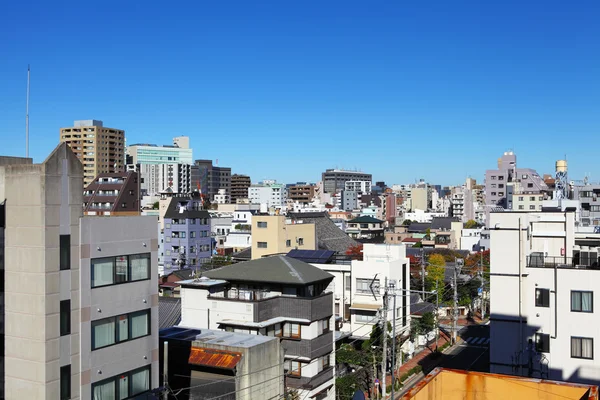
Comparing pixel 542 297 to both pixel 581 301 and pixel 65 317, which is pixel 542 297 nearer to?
pixel 581 301

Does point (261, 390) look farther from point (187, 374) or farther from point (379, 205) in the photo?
point (379, 205)

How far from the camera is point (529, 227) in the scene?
Result: 28.4 meters

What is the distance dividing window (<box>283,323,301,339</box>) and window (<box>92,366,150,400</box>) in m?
10.4

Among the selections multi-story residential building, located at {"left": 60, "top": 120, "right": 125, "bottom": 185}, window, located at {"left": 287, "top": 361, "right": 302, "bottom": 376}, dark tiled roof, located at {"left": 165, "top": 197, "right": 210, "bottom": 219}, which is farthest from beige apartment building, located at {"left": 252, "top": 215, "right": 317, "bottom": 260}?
multi-story residential building, located at {"left": 60, "top": 120, "right": 125, "bottom": 185}

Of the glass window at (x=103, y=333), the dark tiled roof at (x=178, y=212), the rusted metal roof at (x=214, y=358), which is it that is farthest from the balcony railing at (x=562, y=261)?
the dark tiled roof at (x=178, y=212)

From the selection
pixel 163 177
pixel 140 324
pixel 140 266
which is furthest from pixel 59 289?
pixel 163 177

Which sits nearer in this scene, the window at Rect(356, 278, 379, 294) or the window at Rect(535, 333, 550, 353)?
the window at Rect(535, 333, 550, 353)

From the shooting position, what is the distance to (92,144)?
498 feet

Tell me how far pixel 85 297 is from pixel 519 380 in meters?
11.8

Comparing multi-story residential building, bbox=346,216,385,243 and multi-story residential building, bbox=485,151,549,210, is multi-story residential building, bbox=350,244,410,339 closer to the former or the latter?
multi-story residential building, bbox=346,216,385,243

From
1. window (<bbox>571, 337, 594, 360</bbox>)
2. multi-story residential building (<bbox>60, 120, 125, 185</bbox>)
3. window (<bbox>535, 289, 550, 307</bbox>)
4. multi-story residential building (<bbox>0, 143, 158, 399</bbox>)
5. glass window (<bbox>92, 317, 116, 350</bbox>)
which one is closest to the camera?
multi-story residential building (<bbox>0, 143, 158, 399</bbox>)

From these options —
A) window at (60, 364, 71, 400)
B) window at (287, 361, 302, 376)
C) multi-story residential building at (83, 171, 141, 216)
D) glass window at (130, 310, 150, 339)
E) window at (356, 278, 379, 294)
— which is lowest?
window at (287, 361, 302, 376)

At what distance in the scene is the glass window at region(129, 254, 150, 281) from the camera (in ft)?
59.8

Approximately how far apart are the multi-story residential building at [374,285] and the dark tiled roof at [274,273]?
34.1 feet
